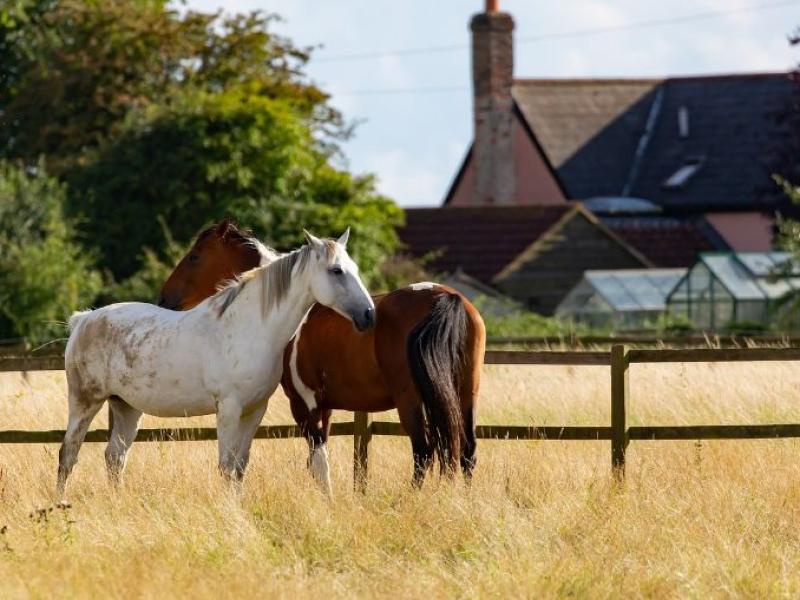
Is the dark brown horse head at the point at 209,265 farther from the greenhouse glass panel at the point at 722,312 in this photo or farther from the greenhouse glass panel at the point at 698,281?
the greenhouse glass panel at the point at 698,281

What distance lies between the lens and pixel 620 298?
41281 millimetres

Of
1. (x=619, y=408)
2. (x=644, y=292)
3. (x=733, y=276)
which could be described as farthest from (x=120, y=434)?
(x=644, y=292)

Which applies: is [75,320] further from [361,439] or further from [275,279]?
[361,439]

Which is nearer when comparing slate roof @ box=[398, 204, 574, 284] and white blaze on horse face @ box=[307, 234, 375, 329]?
white blaze on horse face @ box=[307, 234, 375, 329]

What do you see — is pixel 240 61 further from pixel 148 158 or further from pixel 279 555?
pixel 279 555

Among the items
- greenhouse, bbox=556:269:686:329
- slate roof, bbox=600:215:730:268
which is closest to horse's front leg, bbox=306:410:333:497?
greenhouse, bbox=556:269:686:329

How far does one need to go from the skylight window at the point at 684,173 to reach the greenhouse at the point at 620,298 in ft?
66.1

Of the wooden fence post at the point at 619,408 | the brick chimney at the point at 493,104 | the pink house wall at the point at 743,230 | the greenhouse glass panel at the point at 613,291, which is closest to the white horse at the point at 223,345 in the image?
the wooden fence post at the point at 619,408

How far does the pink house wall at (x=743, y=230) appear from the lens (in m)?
61.7

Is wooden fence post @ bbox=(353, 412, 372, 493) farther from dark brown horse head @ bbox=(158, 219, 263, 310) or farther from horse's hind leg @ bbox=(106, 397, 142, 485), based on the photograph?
horse's hind leg @ bbox=(106, 397, 142, 485)

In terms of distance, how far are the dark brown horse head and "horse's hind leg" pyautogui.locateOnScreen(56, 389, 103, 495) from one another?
3.80 ft

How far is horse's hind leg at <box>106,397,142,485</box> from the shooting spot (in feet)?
40.0

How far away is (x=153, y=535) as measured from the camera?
9.98 m

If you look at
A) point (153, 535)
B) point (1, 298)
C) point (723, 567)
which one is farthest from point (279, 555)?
point (1, 298)
